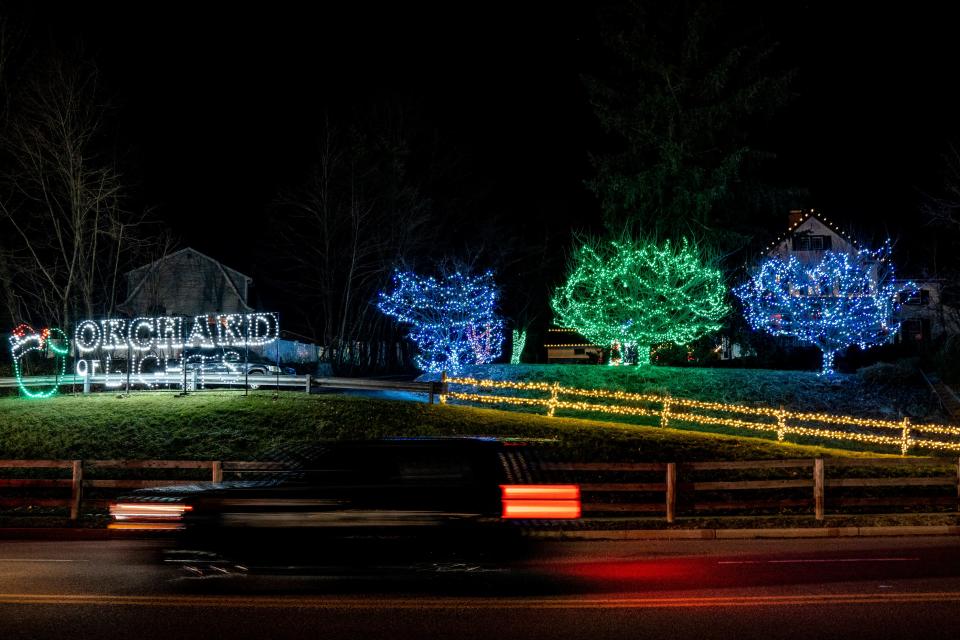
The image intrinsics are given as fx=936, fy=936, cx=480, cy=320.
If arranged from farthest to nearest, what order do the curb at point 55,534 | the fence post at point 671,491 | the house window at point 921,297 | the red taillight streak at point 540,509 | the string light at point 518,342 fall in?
the house window at point 921,297
the string light at point 518,342
the fence post at point 671,491
the curb at point 55,534
the red taillight streak at point 540,509

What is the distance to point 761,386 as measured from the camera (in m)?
34.6

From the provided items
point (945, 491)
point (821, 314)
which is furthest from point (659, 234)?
point (945, 491)

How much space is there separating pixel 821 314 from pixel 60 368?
102ft

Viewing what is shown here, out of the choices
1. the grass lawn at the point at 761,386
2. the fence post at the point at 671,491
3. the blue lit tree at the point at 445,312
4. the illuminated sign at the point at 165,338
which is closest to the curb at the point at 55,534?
the fence post at the point at 671,491

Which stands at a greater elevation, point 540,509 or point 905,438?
point 905,438

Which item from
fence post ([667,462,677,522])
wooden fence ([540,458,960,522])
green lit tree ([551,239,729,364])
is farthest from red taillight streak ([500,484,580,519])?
green lit tree ([551,239,729,364])

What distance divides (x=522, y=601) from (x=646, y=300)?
30888 mm

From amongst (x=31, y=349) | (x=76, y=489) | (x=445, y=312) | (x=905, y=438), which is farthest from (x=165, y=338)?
(x=905, y=438)

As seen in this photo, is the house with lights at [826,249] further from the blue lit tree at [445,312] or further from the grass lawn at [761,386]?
the grass lawn at [761,386]

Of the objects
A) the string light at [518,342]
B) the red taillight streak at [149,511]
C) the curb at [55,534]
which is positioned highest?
the string light at [518,342]

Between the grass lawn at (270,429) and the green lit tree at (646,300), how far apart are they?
38.6 ft

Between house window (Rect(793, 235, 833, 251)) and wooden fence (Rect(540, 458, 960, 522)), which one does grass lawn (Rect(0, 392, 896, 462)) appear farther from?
house window (Rect(793, 235, 833, 251))

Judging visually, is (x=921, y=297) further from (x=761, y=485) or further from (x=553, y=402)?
(x=761, y=485)

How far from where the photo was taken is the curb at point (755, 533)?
16328 mm
